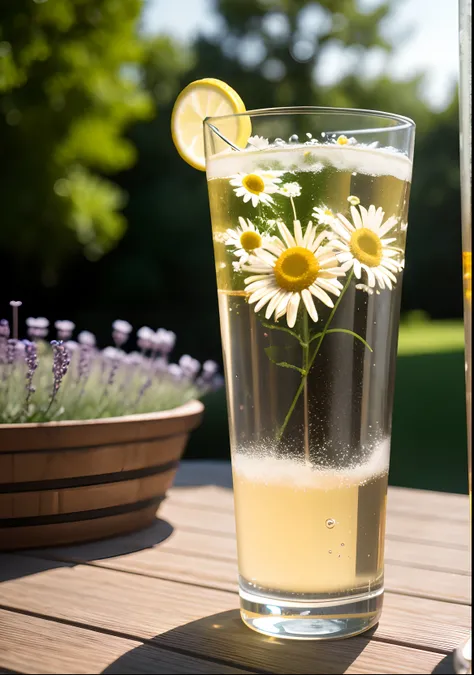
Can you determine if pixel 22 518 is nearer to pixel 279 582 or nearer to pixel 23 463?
pixel 23 463

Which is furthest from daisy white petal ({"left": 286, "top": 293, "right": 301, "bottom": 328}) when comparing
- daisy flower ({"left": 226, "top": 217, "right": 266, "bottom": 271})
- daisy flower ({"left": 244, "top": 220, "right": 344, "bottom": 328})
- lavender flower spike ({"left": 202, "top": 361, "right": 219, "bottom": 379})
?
lavender flower spike ({"left": 202, "top": 361, "right": 219, "bottom": 379})

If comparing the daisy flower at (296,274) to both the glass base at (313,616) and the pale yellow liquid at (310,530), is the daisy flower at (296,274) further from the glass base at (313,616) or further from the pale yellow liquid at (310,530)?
the glass base at (313,616)

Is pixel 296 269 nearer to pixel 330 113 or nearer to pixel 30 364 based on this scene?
pixel 330 113

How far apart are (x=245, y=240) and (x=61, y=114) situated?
1099cm

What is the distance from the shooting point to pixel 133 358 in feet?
7.52

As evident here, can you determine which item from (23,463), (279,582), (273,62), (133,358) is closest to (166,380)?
(133,358)

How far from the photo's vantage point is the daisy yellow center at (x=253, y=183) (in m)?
1.31

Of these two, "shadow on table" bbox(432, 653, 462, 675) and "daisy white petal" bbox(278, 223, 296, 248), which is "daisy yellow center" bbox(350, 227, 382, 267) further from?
"shadow on table" bbox(432, 653, 462, 675)

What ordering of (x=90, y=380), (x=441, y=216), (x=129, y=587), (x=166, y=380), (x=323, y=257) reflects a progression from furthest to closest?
(x=441, y=216), (x=166, y=380), (x=90, y=380), (x=129, y=587), (x=323, y=257)

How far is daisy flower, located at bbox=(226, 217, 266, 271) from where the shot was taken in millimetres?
1296

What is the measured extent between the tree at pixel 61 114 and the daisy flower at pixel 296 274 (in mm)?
10287

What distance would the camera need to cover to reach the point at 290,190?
4.22 ft

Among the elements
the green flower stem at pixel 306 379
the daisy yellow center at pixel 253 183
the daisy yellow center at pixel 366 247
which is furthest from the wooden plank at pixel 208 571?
the daisy yellow center at pixel 253 183

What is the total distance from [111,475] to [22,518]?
0.22 m
